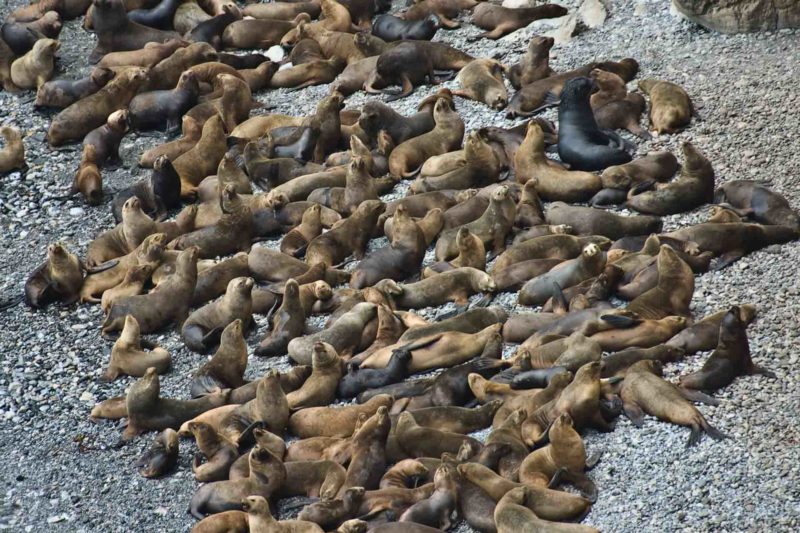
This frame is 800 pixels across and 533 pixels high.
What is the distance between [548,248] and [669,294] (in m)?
1.20

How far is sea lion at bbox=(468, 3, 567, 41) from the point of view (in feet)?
42.1

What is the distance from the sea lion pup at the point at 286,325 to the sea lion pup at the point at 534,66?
12.4ft

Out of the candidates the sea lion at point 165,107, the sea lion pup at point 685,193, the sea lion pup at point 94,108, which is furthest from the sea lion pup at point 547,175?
the sea lion pup at point 94,108

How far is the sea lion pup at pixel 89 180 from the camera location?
37.4 feet

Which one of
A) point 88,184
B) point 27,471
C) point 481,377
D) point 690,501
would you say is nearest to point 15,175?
point 88,184

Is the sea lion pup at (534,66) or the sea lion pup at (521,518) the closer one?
the sea lion pup at (521,518)

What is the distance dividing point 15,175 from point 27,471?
4.66 m

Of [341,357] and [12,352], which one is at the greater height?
[341,357]

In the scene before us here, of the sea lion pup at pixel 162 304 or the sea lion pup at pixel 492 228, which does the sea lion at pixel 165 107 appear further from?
the sea lion pup at pixel 492 228

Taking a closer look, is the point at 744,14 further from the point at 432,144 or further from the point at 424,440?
the point at 424,440

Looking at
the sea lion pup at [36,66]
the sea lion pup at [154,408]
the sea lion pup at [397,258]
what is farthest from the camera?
the sea lion pup at [36,66]

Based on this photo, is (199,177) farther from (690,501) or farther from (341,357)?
(690,501)

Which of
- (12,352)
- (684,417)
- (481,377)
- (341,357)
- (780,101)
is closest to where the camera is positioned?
(684,417)

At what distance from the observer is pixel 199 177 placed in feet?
37.6
